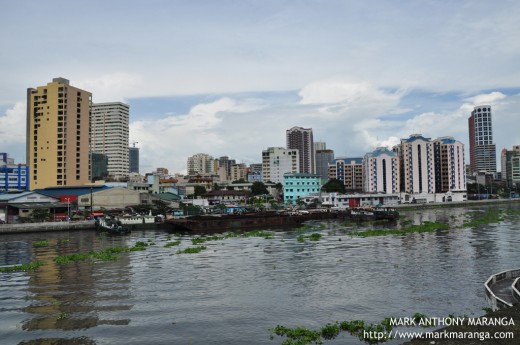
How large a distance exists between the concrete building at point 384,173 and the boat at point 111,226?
11306cm

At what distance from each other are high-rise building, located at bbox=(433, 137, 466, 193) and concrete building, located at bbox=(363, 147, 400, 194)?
1774 cm

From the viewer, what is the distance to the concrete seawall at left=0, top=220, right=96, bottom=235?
72750mm

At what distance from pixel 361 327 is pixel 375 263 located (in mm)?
17078

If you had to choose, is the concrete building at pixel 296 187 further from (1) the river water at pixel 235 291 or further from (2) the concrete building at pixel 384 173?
(1) the river water at pixel 235 291

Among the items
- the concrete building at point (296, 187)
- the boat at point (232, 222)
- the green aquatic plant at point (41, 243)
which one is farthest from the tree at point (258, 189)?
the green aquatic plant at point (41, 243)

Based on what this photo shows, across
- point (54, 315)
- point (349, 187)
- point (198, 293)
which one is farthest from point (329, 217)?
point (349, 187)

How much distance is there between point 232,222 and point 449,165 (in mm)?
115987

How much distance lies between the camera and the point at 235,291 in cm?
2716

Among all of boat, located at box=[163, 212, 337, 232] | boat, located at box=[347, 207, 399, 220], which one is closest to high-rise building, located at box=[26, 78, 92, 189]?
boat, located at box=[163, 212, 337, 232]

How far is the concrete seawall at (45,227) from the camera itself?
72.8 m

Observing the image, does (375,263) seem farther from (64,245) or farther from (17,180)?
(17,180)

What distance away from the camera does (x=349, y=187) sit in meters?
199

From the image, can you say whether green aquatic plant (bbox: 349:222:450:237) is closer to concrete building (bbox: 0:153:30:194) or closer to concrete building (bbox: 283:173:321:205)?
concrete building (bbox: 283:173:321:205)

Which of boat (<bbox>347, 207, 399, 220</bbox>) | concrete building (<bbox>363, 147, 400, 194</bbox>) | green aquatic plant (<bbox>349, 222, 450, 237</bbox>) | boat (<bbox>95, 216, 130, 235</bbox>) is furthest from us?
concrete building (<bbox>363, 147, 400, 194</bbox>)
